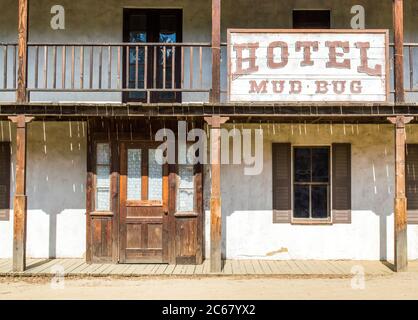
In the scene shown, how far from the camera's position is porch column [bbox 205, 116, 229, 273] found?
10328mm

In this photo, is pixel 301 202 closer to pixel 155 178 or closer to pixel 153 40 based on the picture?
pixel 155 178

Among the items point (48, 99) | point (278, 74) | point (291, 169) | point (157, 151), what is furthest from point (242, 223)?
point (48, 99)

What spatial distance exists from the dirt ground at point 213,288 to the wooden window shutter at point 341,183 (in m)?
2.15

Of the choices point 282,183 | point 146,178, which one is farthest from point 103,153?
point 282,183

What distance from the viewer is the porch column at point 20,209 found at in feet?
34.1

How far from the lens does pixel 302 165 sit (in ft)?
40.4

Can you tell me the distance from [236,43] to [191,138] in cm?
240

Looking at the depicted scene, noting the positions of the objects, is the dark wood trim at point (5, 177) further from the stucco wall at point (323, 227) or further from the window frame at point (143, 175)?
the stucco wall at point (323, 227)

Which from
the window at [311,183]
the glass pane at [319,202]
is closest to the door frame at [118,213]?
the window at [311,183]

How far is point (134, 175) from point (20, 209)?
2.46 metres

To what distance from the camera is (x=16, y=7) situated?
489 inches

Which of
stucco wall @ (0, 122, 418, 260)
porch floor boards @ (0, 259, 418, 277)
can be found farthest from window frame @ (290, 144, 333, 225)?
porch floor boards @ (0, 259, 418, 277)
